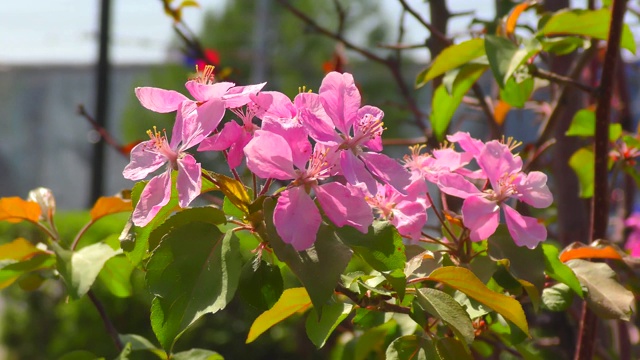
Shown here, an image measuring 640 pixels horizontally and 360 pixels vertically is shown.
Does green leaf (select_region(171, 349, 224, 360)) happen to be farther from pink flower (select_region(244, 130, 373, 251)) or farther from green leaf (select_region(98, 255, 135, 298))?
pink flower (select_region(244, 130, 373, 251))

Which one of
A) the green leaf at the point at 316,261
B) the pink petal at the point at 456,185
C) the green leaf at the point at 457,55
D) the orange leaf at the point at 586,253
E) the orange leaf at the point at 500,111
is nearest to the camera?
the green leaf at the point at 316,261

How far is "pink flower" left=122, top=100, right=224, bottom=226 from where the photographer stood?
67 centimetres

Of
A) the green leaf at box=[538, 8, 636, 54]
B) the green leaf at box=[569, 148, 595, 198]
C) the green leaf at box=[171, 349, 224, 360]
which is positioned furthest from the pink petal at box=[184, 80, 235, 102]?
the green leaf at box=[569, 148, 595, 198]

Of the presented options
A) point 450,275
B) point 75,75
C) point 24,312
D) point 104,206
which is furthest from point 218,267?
point 75,75

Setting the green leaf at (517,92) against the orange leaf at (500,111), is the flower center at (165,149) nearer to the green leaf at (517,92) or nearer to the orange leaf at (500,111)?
the green leaf at (517,92)

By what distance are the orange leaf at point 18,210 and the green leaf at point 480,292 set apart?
1.78 feet

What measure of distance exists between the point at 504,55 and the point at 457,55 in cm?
8

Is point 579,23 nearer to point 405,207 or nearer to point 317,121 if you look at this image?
point 405,207

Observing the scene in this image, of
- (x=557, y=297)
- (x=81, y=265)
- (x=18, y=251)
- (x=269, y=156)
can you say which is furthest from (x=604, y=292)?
(x=18, y=251)

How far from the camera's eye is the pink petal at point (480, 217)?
0.81 metres

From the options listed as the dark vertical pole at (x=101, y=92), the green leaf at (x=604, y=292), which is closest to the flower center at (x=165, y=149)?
the green leaf at (x=604, y=292)

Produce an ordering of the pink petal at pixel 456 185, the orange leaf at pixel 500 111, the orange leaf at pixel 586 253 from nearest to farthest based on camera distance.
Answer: the pink petal at pixel 456 185 < the orange leaf at pixel 586 253 < the orange leaf at pixel 500 111

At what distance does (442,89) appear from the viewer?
1228mm

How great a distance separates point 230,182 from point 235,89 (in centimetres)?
8
